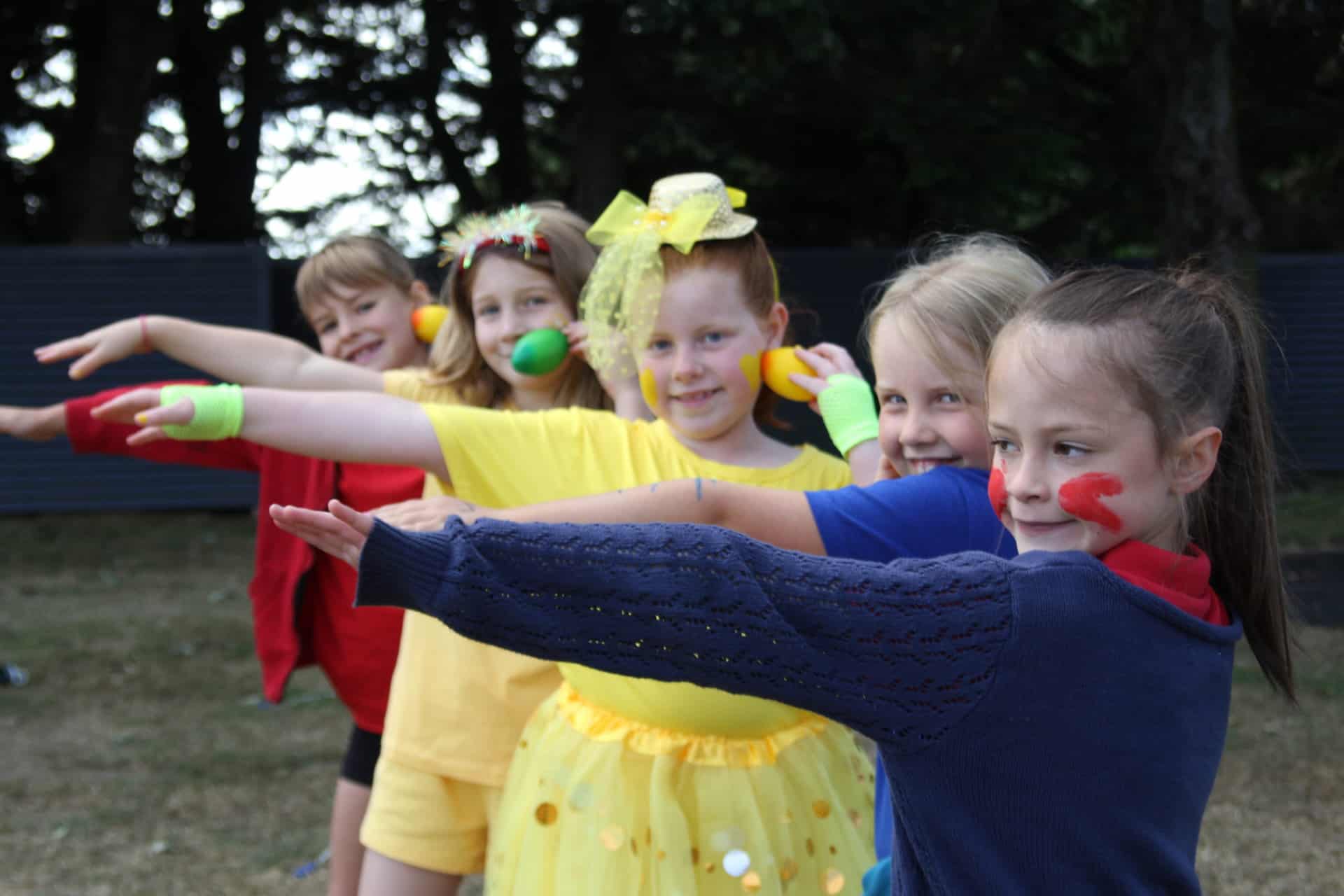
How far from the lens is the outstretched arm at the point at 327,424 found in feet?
7.26

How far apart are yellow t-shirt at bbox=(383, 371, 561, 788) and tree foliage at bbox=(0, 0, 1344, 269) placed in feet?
29.6

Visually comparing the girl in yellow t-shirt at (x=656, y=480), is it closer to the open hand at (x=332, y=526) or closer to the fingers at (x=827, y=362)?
the fingers at (x=827, y=362)

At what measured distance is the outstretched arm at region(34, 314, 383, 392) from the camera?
3.05m

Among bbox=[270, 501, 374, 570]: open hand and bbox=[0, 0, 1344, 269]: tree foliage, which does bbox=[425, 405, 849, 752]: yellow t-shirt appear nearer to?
bbox=[270, 501, 374, 570]: open hand

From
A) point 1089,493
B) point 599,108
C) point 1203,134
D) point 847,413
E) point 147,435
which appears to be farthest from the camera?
point 599,108

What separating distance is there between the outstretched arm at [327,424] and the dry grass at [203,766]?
247 centimetres

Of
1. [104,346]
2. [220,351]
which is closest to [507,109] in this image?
[220,351]

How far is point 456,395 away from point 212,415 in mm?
1228

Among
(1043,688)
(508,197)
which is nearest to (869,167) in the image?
(508,197)

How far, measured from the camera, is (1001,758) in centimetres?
138

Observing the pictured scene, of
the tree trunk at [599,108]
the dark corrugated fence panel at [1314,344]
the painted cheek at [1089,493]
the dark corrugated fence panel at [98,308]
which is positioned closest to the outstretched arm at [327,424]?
the painted cheek at [1089,493]

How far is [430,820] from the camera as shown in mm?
2914

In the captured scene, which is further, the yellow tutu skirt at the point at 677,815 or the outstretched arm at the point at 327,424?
the yellow tutu skirt at the point at 677,815

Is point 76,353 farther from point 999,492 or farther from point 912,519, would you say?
point 999,492
